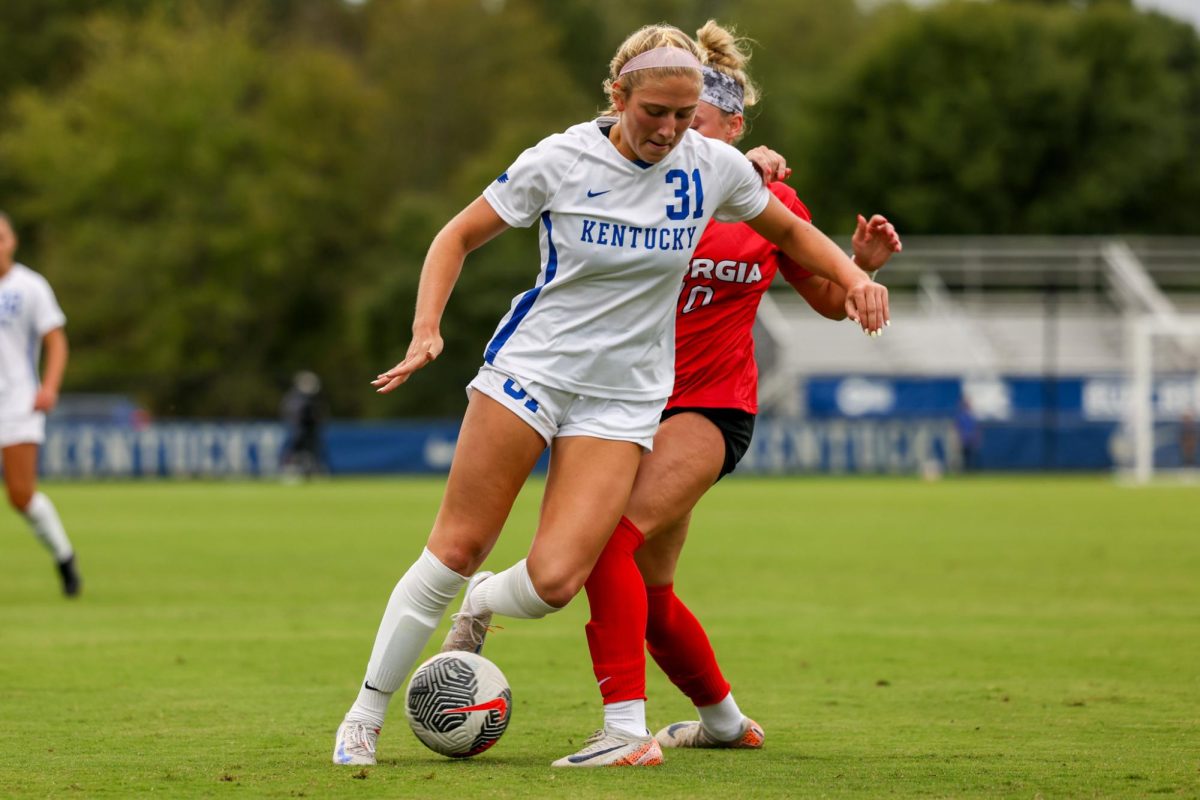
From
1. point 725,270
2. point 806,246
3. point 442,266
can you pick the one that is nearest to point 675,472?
point 725,270

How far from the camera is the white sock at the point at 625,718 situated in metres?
5.50

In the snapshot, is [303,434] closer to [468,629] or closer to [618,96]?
[468,629]

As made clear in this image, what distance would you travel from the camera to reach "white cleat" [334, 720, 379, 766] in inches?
209

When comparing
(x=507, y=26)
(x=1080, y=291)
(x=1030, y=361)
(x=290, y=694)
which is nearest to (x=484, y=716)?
(x=290, y=694)

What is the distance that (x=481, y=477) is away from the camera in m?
5.26

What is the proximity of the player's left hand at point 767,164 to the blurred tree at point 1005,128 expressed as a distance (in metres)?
46.3

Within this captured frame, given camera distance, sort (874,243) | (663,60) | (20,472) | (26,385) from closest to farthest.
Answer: (663,60) < (874,243) < (20,472) < (26,385)

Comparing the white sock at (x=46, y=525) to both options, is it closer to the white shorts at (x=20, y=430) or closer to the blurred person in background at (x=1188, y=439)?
the white shorts at (x=20, y=430)

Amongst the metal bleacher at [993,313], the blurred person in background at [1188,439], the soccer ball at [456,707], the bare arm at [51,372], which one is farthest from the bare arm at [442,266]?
the metal bleacher at [993,313]

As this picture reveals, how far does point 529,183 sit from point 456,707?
5.30 ft

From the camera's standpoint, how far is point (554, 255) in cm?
533

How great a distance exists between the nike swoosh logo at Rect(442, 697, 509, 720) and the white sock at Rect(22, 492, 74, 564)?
6.41m

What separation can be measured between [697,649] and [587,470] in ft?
3.08

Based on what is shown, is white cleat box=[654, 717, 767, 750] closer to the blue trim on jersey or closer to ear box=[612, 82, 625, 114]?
the blue trim on jersey
